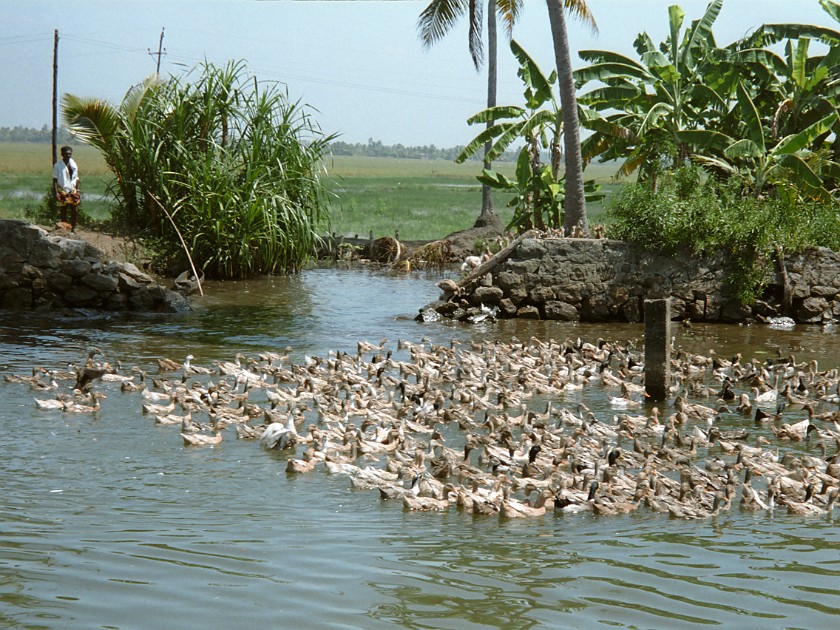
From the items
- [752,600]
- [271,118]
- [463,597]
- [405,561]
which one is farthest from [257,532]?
[271,118]

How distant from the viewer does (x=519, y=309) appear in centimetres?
1806

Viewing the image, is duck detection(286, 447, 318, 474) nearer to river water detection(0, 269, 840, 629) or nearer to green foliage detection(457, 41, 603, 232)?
river water detection(0, 269, 840, 629)

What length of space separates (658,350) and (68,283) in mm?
11649

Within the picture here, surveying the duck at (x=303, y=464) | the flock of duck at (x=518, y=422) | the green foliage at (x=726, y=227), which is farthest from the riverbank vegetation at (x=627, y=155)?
the duck at (x=303, y=464)

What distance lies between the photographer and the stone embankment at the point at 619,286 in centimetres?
1773

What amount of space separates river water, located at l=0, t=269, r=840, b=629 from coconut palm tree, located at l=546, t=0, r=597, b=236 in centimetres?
1120

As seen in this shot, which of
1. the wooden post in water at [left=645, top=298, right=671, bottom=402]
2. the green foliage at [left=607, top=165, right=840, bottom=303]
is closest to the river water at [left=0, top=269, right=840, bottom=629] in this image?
the wooden post in water at [left=645, top=298, right=671, bottom=402]

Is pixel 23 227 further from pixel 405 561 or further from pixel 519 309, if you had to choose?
pixel 405 561

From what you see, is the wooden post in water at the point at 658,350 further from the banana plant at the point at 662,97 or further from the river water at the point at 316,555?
the banana plant at the point at 662,97

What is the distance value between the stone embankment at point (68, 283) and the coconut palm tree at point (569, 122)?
24.9ft

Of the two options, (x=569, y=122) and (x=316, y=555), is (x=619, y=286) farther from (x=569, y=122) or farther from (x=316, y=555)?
(x=316, y=555)

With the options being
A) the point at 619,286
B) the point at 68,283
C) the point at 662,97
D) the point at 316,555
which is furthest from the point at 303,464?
the point at 662,97

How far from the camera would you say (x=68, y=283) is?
60.3 feet

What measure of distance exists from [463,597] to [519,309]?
1290 cm
